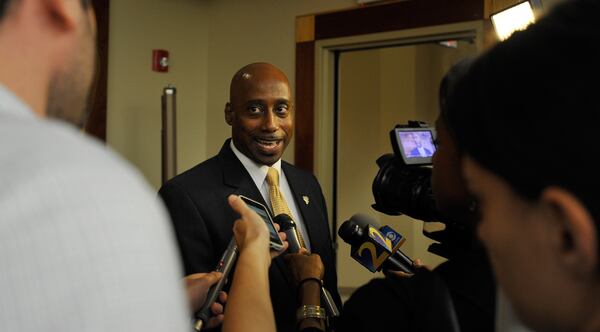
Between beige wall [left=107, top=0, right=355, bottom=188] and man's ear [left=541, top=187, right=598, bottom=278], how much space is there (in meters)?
3.10

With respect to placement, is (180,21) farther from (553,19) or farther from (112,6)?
(553,19)

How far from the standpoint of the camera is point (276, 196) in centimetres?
188

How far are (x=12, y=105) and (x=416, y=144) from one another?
39.3 inches

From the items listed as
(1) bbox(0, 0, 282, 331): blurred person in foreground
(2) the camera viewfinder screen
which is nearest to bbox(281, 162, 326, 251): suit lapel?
(2) the camera viewfinder screen

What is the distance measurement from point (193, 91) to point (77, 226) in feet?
11.9

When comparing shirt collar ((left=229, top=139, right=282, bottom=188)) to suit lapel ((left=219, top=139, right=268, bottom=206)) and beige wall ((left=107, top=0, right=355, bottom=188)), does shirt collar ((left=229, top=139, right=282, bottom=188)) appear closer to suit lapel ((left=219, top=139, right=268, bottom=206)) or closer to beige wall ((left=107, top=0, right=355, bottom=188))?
suit lapel ((left=219, top=139, right=268, bottom=206))

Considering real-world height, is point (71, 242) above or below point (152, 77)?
below

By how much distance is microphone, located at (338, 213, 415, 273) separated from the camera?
143cm

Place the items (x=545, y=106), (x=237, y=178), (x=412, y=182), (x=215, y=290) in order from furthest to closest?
(x=237, y=178) < (x=412, y=182) < (x=215, y=290) < (x=545, y=106)

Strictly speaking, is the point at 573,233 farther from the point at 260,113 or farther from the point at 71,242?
the point at 260,113

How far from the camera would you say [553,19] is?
1.80 feet

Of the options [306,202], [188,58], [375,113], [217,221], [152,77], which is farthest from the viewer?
[375,113]

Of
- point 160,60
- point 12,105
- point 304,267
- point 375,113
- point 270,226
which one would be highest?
point 160,60

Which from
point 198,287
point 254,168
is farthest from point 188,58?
point 198,287
